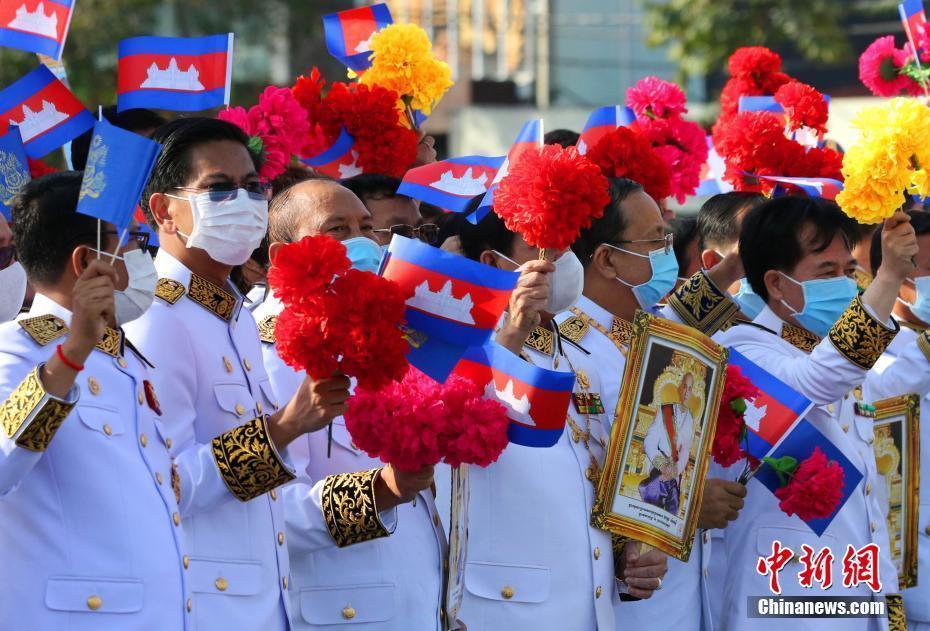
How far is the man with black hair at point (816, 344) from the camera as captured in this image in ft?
16.4

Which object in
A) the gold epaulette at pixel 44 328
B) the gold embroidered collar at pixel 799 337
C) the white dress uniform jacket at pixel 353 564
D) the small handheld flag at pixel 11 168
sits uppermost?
the gold epaulette at pixel 44 328

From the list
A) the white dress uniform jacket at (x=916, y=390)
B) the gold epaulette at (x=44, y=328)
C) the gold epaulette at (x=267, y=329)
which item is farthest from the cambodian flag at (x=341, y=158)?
the white dress uniform jacket at (x=916, y=390)

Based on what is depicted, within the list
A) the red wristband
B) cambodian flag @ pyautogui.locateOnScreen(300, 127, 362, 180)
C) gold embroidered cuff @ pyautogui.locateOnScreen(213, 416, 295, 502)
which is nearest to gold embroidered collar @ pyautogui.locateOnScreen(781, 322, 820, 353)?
A: cambodian flag @ pyautogui.locateOnScreen(300, 127, 362, 180)

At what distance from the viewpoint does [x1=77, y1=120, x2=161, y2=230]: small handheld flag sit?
11.5ft

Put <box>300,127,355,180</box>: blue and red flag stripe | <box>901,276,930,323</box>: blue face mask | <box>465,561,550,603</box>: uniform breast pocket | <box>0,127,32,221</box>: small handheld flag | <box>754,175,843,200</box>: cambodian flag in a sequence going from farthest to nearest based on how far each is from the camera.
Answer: <box>901,276,930,323</box>: blue face mask < <box>300,127,355,180</box>: blue and red flag stripe < <box>754,175,843,200</box>: cambodian flag < <box>0,127,32,221</box>: small handheld flag < <box>465,561,550,603</box>: uniform breast pocket

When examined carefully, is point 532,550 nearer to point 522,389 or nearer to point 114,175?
point 522,389

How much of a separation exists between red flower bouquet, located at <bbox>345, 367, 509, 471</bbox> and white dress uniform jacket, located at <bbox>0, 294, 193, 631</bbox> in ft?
1.83

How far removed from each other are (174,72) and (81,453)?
243 cm

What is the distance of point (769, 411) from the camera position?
16.5 ft

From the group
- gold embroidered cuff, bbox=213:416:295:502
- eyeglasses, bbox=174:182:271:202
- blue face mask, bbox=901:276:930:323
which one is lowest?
blue face mask, bbox=901:276:930:323

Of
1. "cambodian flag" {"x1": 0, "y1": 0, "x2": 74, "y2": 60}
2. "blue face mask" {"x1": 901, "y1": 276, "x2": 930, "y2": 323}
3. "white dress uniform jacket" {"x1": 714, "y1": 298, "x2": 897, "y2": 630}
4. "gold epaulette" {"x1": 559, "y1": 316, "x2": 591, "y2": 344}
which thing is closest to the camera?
"gold epaulette" {"x1": 559, "y1": 316, "x2": 591, "y2": 344}

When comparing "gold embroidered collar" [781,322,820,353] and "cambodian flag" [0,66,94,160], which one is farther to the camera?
"gold embroidered collar" [781,322,820,353]

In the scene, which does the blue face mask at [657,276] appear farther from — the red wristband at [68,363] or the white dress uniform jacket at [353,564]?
the red wristband at [68,363]

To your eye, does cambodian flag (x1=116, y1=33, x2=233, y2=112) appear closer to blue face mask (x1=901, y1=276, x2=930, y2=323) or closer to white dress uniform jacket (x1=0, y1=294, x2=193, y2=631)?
white dress uniform jacket (x1=0, y1=294, x2=193, y2=631)
